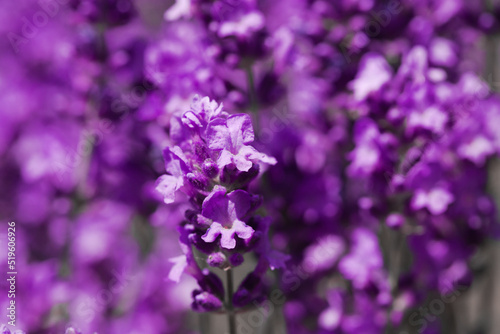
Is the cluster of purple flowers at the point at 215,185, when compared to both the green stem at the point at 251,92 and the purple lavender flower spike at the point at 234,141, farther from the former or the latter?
the green stem at the point at 251,92

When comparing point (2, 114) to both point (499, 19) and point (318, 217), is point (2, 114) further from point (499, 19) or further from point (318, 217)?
point (499, 19)

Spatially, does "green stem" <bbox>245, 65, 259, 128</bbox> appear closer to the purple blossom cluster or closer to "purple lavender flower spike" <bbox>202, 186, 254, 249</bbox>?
the purple blossom cluster

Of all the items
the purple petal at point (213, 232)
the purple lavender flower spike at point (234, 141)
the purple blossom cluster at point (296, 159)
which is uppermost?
the purple lavender flower spike at point (234, 141)

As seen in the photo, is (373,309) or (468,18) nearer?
(373,309)

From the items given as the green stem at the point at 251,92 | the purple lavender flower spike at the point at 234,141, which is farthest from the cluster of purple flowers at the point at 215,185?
the green stem at the point at 251,92

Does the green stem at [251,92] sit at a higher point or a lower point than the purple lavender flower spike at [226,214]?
lower

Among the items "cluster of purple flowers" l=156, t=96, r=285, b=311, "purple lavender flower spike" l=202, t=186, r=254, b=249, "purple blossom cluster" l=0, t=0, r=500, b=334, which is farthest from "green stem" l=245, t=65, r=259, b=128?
"purple lavender flower spike" l=202, t=186, r=254, b=249

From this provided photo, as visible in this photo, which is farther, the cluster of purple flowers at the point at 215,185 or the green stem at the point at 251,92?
the green stem at the point at 251,92

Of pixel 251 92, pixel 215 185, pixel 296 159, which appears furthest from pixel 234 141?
pixel 296 159

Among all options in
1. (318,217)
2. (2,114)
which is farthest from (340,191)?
(2,114)
